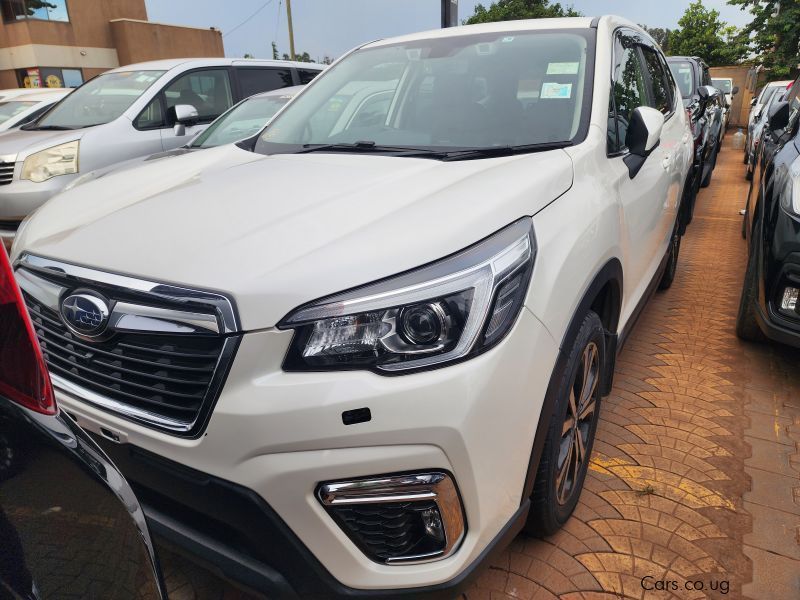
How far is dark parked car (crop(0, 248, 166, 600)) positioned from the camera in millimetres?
838

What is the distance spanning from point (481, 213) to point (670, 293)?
371 cm

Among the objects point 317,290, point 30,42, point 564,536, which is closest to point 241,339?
point 317,290

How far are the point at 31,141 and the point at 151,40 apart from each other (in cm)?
2489

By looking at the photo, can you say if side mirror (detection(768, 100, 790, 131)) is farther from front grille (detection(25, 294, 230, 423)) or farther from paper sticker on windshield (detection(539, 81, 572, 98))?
front grille (detection(25, 294, 230, 423))

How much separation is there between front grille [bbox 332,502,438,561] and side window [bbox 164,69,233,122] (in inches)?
234

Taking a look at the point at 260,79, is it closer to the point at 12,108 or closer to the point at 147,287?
the point at 12,108

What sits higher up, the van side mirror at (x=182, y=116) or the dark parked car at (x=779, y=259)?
the van side mirror at (x=182, y=116)

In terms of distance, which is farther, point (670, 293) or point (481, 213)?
point (670, 293)

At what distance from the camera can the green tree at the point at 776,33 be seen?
81.2ft

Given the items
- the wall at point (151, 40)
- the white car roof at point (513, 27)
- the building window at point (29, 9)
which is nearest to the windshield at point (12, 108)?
the white car roof at point (513, 27)

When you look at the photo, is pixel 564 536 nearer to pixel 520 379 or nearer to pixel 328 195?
pixel 520 379

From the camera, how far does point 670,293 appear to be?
477 cm

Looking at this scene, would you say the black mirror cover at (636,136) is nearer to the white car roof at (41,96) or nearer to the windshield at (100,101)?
the windshield at (100,101)

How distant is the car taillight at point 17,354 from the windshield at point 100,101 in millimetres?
5740
